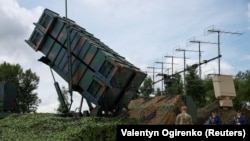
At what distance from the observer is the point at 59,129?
1327 centimetres

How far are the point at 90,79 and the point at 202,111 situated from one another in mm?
16646

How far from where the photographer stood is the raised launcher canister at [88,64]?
15.5 metres

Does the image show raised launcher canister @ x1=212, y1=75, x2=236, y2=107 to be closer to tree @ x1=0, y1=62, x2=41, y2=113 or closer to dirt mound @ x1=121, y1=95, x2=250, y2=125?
dirt mound @ x1=121, y1=95, x2=250, y2=125

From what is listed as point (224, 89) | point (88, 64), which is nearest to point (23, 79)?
point (224, 89)

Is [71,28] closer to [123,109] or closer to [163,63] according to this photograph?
[123,109]

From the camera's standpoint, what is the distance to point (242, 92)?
53969 millimetres

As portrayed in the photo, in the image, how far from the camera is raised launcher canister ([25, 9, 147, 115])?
15.5 meters

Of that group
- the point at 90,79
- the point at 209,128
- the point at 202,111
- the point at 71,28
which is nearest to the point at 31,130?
the point at 90,79

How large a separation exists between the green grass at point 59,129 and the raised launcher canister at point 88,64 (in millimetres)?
1476

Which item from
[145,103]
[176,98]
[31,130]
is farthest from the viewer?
[145,103]

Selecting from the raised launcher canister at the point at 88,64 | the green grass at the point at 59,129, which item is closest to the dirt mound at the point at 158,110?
the raised launcher canister at the point at 88,64


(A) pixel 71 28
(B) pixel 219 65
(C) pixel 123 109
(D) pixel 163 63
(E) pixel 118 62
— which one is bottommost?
(C) pixel 123 109

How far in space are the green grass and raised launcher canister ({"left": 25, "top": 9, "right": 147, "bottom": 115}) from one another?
4.84ft

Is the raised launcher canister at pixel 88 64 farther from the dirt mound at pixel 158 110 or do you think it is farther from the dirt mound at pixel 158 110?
the dirt mound at pixel 158 110
